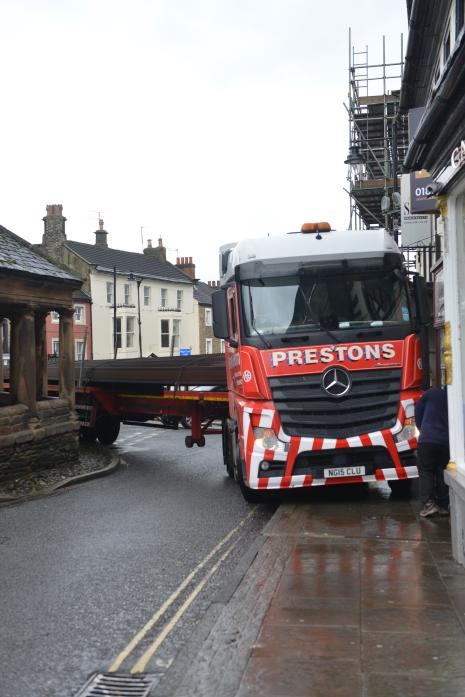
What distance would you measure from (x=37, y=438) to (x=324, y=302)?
27.7 feet

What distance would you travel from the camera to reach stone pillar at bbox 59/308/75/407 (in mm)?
18938

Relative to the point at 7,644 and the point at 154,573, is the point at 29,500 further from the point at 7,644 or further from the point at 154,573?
the point at 7,644

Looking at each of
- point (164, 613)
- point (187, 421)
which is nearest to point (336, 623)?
point (164, 613)

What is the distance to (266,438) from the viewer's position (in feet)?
33.8

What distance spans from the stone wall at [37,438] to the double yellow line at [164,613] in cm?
783

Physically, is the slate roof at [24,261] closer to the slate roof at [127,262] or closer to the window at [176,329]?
the slate roof at [127,262]

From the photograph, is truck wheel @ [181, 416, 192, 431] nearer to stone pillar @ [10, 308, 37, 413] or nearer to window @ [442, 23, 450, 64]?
stone pillar @ [10, 308, 37, 413]

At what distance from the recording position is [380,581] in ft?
22.0

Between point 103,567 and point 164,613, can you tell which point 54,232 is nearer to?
point 103,567

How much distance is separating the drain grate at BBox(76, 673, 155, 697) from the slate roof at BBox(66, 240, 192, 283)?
182ft

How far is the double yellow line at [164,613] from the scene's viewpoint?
5.32 meters

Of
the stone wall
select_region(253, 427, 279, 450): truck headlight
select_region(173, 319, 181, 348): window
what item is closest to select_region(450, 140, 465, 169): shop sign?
select_region(253, 427, 279, 450): truck headlight

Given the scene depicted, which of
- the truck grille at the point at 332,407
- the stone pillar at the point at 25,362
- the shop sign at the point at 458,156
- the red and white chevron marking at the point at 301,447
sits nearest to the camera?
→ the shop sign at the point at 458,156

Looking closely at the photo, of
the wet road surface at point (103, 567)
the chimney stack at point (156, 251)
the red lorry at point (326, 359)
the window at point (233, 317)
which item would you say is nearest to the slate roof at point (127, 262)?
the chimney stack at point (156, 251)
